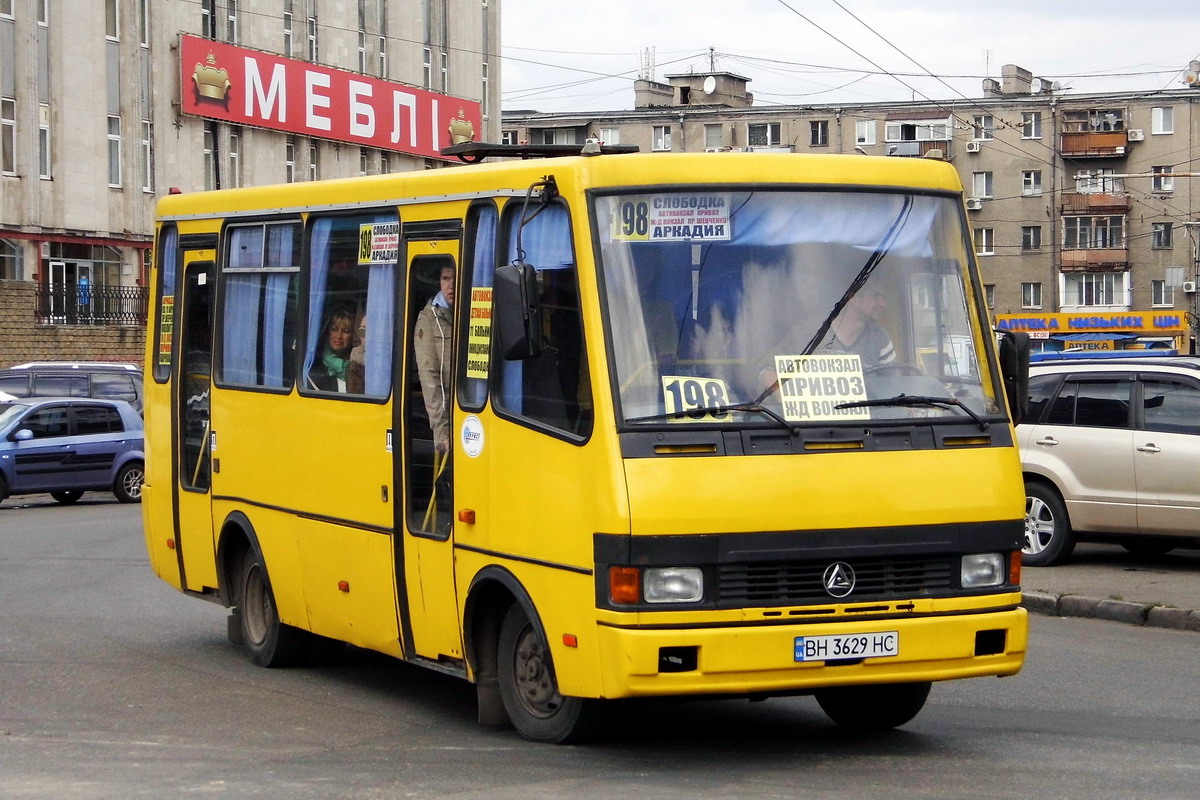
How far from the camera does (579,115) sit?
97.8 m

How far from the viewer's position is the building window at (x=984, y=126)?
89.2 meters

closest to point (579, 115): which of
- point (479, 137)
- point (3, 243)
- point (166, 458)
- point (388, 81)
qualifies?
point (479, 137)

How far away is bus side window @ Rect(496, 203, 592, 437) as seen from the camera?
7660 mm

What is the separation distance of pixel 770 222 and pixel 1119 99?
8559cm

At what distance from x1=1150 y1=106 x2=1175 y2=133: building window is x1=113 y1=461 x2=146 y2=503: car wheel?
70.4 meters

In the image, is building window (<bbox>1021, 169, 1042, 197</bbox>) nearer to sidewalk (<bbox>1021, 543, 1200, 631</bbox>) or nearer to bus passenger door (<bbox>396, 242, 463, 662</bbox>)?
sidewalk (<bbox>1021, 543, 1200, 631</bbox>)

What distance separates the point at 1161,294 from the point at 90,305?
185ft

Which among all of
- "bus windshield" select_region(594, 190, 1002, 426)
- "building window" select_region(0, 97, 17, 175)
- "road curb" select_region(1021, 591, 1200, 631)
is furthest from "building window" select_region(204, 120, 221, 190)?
"bus windshield" select_region(594, 190, 1002, 426)

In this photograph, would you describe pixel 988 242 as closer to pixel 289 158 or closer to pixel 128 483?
pixel 289 158

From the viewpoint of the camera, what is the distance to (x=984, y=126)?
89.5 meters

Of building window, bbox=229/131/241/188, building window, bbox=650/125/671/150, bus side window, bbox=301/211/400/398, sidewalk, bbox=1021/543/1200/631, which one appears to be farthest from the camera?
building window, bbox=650/125/671/150

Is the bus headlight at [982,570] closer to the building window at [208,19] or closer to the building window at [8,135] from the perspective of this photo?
the building window at [8,135]

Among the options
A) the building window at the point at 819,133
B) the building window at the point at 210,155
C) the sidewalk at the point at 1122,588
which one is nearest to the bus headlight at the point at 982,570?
the sidewalk at the point at 1122,588

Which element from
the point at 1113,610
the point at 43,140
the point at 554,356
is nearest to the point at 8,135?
the point at 43,140
